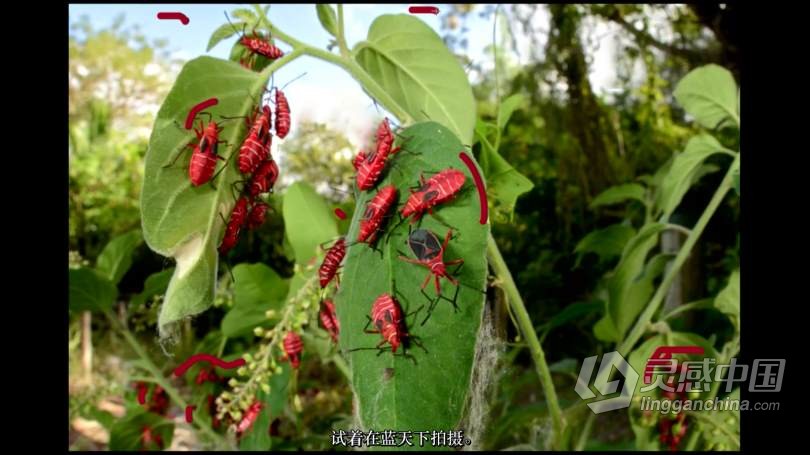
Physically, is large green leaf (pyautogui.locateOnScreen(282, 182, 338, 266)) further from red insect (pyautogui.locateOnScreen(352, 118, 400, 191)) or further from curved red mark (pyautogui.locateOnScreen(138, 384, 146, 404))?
curved red mark (pyautogui.locateOnScreen(138, 384, 146, 404))

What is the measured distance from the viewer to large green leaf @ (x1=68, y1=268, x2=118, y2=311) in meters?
0.71

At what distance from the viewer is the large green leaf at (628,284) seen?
28.2 inches

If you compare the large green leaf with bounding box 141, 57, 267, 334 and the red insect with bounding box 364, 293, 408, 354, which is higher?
the large green leaf with bounding box 141, 57, 267, 334

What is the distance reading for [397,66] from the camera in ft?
1.41

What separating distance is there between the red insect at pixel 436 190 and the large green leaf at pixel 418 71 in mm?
115

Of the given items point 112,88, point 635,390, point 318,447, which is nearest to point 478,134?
point 635,390

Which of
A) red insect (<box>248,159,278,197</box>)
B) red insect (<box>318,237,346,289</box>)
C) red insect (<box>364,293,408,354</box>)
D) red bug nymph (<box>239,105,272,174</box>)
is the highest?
red bug nymph (<box>239,105,272,174</box>)

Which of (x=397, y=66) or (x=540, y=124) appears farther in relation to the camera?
(x=540, y=124)

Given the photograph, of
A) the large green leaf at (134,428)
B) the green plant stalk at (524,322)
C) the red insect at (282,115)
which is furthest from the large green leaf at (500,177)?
the large green leaf at (134,428)

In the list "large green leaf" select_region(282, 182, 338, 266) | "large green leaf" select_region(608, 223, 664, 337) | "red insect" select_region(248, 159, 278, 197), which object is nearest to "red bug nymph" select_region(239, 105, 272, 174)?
"red insect" select_region(248, 159, 278, 197)

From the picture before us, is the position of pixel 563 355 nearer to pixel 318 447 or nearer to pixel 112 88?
pixel 318 447

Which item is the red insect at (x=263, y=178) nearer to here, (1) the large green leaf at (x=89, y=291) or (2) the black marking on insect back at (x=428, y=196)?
(2) the black marking on insect back at (x=428, y=196)

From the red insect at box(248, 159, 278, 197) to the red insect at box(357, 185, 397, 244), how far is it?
0.26ft
